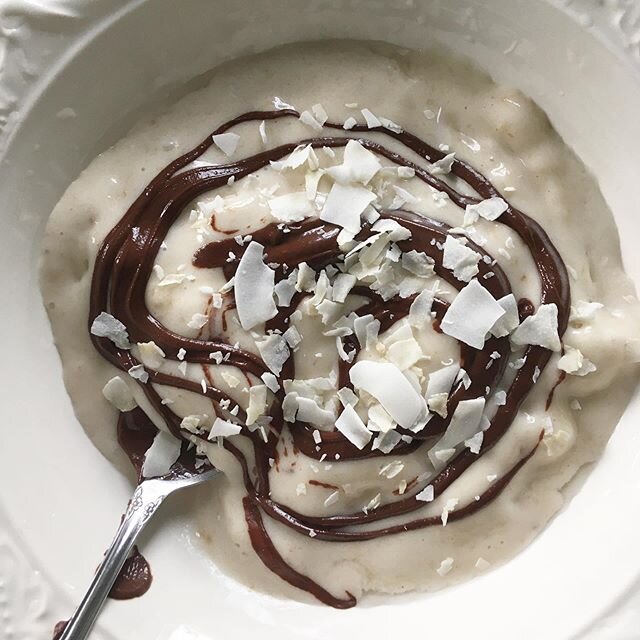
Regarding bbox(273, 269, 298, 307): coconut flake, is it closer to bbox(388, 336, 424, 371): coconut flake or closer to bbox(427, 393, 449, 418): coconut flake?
bbox(388, 336, 424, 371): coconut flake

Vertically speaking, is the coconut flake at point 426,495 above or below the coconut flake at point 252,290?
below

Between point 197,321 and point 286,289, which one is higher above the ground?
point 286,289

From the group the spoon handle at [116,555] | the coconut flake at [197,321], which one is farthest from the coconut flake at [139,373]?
the spoon handle at [116,555]

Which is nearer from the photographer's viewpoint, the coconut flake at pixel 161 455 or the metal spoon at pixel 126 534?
the metal spoon at pixel 126 534

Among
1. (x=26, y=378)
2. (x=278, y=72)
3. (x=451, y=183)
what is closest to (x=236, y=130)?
(x=278, y=72)

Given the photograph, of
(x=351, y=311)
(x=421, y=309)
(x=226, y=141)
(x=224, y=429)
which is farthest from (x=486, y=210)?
(x=224, y=429)

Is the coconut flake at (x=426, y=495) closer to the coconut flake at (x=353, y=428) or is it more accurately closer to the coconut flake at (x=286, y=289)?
the coconut flake at (x=353, y=428)

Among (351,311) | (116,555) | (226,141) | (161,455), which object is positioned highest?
(226,141)

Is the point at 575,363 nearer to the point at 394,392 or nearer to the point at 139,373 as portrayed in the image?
the point at 394,392
